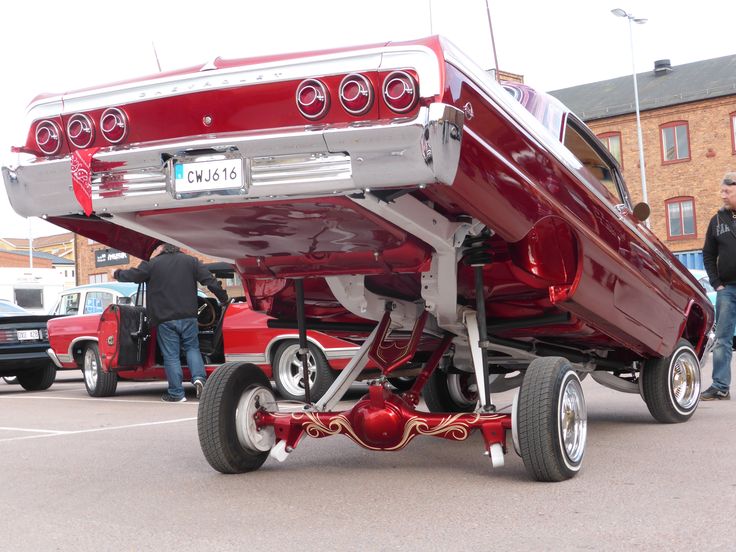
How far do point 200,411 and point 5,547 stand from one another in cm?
155

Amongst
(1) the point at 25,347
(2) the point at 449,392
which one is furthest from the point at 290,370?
(1) the point at 25,347

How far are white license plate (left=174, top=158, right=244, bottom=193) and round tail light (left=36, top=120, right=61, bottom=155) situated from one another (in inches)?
27.9

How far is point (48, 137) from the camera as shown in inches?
181

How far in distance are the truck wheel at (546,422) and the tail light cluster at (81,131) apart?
2282 millimetres

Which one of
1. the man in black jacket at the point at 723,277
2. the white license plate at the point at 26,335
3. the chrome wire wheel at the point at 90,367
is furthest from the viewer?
the white license plate at the point at 26,335

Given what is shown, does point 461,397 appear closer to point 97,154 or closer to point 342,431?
point 342,431

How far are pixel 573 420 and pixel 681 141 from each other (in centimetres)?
3779

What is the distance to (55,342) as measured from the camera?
12781mm

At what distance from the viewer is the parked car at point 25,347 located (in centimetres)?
1323

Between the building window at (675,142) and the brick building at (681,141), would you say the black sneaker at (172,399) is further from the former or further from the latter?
the building window at (675,142)

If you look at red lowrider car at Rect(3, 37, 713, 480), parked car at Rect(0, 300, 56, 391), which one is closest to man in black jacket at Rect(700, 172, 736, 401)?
red lowrider car at Rect(3, 37, 713, 480)

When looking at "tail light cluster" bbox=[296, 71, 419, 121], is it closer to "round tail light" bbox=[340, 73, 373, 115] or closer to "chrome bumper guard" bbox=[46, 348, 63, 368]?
"round tail light" bbox=[340, 73, 373, 115]

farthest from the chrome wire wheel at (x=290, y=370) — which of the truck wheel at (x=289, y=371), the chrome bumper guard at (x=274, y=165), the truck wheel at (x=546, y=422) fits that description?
the chrome bumper guard at (x=274, y=165)

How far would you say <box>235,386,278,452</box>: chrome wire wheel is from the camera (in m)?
5.37
